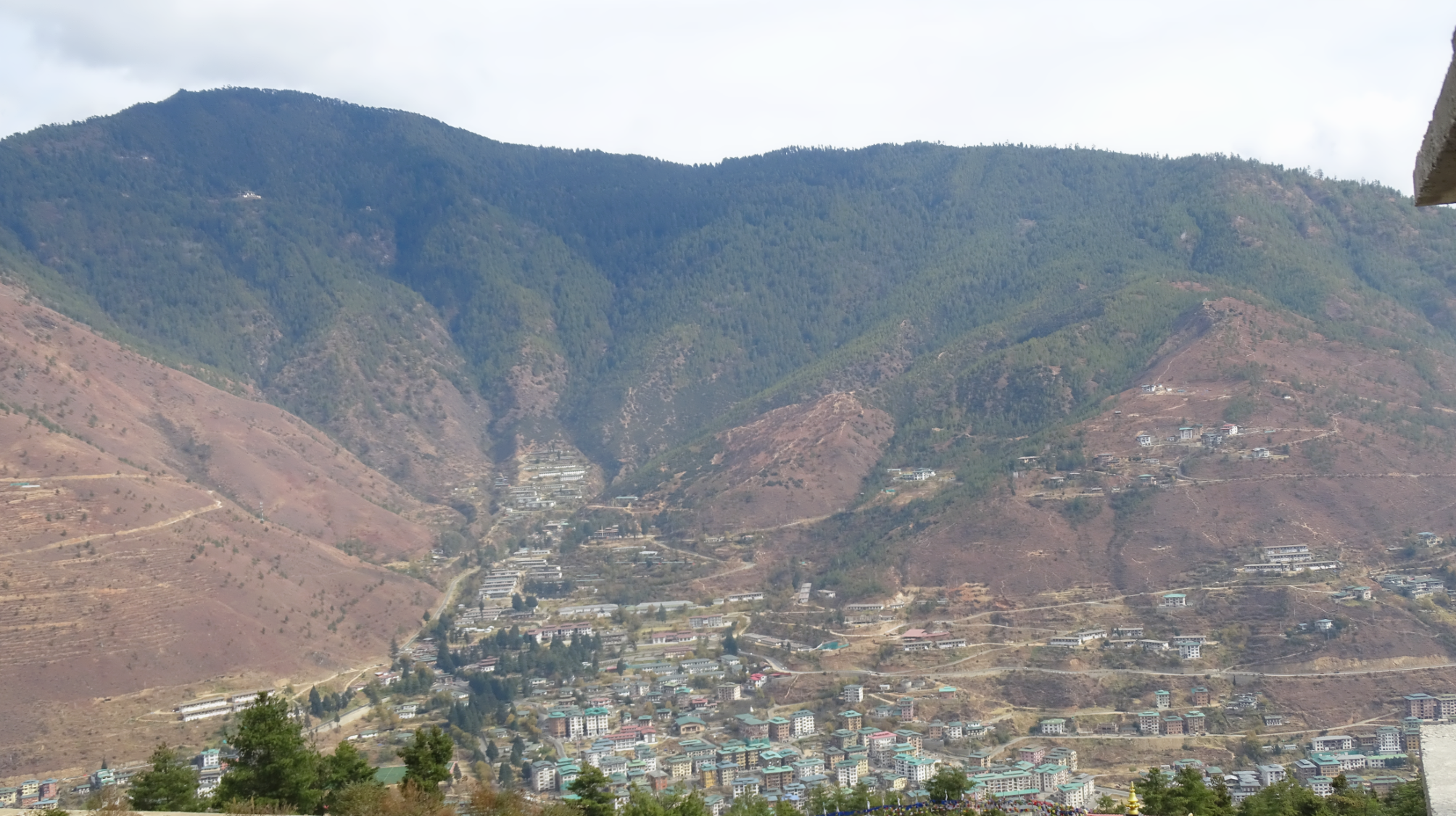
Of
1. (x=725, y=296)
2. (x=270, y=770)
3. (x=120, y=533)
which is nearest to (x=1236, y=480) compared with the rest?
(x=120, y=533)

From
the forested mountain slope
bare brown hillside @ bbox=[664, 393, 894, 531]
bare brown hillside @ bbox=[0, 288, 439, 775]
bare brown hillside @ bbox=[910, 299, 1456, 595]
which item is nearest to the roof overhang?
bare brown hillside @ bbox=[0, 288, 439, 775]

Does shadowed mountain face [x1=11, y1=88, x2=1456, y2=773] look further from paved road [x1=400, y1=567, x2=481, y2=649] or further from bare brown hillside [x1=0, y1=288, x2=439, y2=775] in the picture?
paved road [x1=400, y1=567, x2=481, y2=649]

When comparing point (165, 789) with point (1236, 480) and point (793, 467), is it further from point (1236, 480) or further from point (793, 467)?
point (793, 467)

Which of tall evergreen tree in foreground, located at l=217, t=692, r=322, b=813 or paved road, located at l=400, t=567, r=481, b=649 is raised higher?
paved road, located at l=400, t=567, r=481, b=649

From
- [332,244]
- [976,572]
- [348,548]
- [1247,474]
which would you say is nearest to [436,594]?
[348,548]

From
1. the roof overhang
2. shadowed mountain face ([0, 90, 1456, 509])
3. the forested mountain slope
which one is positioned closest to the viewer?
the roof overhang

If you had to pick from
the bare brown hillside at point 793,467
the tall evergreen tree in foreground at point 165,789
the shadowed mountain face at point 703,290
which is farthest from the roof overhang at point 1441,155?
the shadowed mountain face at point 703,290

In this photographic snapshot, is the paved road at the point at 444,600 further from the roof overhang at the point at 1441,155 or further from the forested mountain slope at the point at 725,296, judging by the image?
the roof overhang at the point at 1441,155
